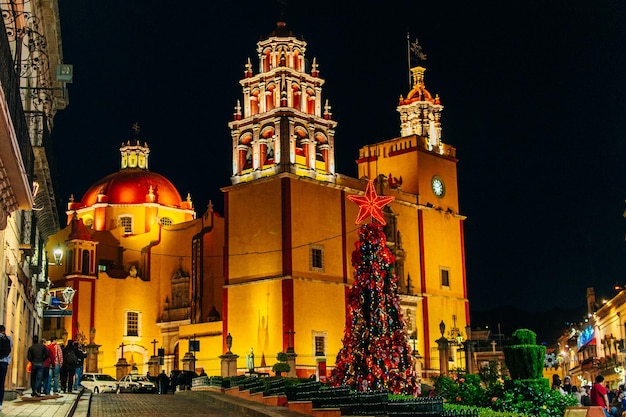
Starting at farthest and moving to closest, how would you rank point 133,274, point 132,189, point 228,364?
point 132,189 < point 133,274 < point 228,364

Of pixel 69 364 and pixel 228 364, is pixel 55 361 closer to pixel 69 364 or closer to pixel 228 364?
pixel 69 364

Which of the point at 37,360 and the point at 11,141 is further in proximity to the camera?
the point at 37,360

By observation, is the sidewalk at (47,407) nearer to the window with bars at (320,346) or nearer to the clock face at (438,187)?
the window with bars at (320,346)

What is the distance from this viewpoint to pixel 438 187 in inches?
2312

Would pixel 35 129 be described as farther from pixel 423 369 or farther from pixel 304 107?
pixel 423 369

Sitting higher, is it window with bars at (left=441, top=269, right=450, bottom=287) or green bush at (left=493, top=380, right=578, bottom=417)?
window with bars at (left=441, top=269, right=450, bottom=287)

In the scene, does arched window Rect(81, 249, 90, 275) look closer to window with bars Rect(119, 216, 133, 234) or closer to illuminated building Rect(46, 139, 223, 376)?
illuminated building Rect(46, 139, 223, 376)

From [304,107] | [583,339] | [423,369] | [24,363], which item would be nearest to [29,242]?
[24,363]

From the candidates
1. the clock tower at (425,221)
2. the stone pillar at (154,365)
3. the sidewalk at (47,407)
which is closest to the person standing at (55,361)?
the sidewalk at (47,407)

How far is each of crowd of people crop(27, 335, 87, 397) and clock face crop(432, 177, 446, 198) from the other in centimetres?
3459

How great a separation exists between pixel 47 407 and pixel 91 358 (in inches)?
1264

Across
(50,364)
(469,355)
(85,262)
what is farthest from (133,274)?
(50,364)

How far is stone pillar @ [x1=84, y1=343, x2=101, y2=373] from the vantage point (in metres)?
48.8

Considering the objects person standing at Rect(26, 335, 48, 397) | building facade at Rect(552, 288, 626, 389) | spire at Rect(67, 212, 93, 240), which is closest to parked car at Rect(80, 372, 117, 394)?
person standing at Rect(26, 335, 48, 397)
